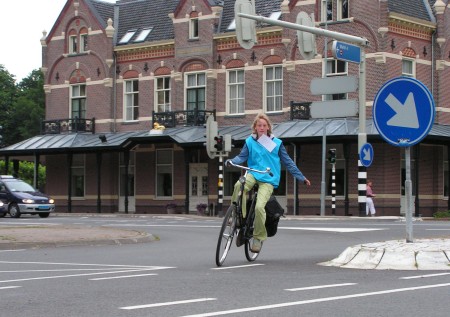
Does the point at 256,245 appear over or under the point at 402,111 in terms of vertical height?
under

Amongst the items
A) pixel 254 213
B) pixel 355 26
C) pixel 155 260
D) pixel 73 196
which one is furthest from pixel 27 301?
pixel 73 196

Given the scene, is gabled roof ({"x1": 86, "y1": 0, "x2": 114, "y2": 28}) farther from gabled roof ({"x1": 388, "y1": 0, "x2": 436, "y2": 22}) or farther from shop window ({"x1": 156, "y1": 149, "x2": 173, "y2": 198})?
gabled roof ({"x1": 388, "y1": 0, "x2": 436, "y2": 22})

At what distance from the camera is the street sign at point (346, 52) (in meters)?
24.9

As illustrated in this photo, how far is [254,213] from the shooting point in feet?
39.5

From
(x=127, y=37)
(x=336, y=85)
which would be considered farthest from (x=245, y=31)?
(x=127, y=37)

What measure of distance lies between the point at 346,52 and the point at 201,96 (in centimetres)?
2159

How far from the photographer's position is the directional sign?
1168cm

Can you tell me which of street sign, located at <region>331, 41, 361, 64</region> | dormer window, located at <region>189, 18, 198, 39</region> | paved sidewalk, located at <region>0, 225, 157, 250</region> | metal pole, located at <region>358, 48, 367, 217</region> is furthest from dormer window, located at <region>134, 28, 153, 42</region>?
paved sidewalk, located at <region>0, 225, 157, 250</region>

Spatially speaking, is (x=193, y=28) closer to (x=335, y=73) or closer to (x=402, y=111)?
(x=335, y=73)

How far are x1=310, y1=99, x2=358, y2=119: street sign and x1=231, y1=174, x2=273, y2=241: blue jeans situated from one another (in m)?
14.8

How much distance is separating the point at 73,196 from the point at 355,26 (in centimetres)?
1831

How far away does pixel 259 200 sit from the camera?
39.2 feet

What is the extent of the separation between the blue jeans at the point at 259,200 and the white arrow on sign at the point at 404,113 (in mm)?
1755

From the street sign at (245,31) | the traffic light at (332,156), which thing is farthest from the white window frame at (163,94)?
the street sign at (245,31)
